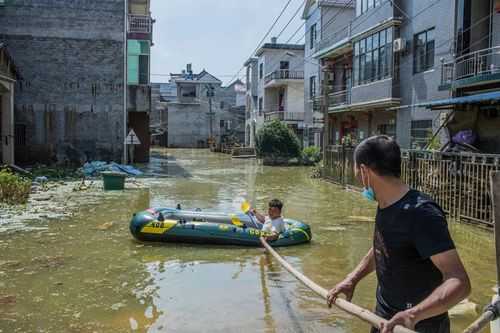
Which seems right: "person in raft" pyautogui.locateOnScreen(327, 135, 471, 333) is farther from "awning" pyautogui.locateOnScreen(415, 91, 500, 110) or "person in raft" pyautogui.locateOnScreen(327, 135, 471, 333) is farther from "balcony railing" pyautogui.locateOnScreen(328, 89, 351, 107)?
"balcony railing" pyautogui.locateOnScreen(328, 89, 351, 107)

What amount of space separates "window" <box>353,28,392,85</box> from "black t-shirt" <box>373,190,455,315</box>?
19.8 meters

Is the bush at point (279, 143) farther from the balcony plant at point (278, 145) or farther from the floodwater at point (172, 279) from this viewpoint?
the floodwater at point (172, 279)

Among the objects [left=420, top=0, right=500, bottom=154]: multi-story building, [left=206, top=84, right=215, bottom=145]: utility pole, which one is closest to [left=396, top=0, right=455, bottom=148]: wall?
[left=420, top=0, right=500, bottom=154]: multi-story building

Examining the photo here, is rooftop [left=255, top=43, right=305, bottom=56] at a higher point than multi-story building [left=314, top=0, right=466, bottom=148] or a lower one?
higher

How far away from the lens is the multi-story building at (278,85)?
141ft

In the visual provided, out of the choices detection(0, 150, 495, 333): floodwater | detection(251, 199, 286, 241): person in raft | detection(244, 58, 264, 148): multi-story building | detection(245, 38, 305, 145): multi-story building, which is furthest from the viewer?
detection(244, 58, 264, 148): multi-story building

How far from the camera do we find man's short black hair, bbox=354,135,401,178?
270cm

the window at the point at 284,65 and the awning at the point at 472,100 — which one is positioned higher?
the window at the point at 284,65

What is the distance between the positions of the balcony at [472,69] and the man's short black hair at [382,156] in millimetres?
13007

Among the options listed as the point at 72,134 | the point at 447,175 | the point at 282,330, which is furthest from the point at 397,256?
A: the point at 72,134

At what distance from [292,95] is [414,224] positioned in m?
41.5

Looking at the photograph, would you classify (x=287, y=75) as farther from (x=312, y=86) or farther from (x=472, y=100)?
(x=472, y=100)

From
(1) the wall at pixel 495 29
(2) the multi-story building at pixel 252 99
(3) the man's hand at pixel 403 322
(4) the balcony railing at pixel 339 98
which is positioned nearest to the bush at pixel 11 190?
(3) the man's hand at pixel 403 322

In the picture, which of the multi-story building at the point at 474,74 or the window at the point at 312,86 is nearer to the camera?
the multi-story building at the point at 474,74
